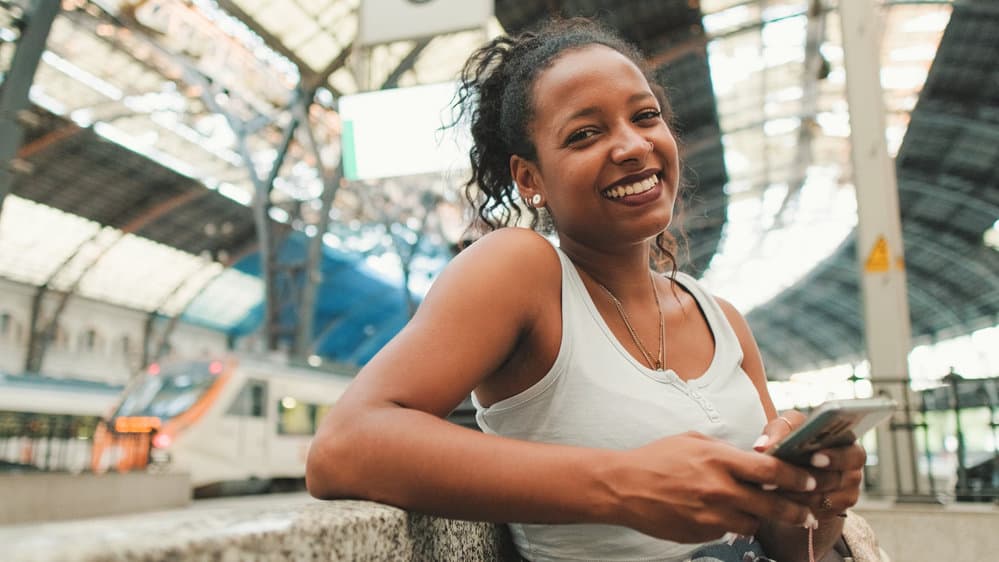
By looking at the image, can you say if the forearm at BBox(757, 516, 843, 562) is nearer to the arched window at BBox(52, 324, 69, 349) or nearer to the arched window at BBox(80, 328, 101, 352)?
the arched window at BBox(52, 324, 69, 349)

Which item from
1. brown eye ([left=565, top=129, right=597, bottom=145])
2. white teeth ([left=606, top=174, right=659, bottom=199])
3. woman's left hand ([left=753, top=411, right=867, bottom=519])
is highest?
brown eye ([left=565, top=129, right=597, bottom=145])

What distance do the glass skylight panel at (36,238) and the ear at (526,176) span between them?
950 inches

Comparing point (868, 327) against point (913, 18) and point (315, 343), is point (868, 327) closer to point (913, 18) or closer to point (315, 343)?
point (913, 18)

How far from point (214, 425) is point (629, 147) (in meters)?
10.9

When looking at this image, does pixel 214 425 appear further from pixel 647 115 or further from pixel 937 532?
pixel 647 115

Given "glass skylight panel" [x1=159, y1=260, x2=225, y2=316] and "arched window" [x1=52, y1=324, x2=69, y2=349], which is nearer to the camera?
"arched window" [x1=52, y1=324, x2=69, y2=349]

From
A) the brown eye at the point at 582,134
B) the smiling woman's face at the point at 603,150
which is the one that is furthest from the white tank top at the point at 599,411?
the brown eye at the point at 582,134

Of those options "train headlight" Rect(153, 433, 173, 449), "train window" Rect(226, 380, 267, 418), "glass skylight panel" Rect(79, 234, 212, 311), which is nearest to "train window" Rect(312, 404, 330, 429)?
"train window" Rect(226, 380, 267, 418)

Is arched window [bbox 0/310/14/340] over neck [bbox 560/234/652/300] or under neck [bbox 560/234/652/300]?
over

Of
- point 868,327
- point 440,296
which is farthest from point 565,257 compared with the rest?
point 868,327

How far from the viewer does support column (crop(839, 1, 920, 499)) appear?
571 cm

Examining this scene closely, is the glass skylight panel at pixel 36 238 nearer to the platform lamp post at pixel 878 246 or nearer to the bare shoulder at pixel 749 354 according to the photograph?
the platform lamp post at pixel 878 246

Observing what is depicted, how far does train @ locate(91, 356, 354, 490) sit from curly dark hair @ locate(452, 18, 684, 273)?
9.79 m

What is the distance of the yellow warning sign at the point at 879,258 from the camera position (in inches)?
233
